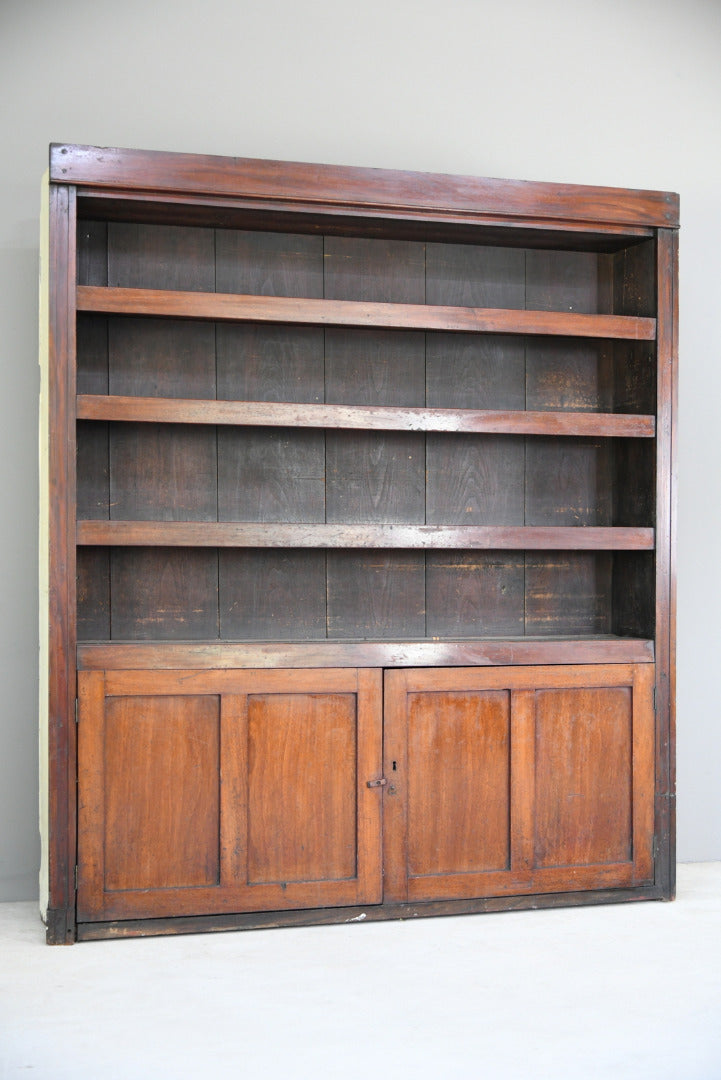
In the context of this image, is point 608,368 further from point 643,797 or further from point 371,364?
point 643,797

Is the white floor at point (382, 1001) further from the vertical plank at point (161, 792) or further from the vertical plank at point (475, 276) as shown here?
the vertical plank at point (475, 276)

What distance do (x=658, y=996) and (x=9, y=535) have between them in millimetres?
2404

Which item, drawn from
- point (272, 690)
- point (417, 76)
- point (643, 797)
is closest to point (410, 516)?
point (272, 690)

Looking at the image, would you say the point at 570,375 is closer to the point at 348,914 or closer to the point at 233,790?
the point at 233,790

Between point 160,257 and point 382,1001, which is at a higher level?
point 160,257

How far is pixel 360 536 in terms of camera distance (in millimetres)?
3217

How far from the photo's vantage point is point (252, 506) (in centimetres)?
343

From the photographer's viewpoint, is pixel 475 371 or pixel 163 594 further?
pixel 475 371

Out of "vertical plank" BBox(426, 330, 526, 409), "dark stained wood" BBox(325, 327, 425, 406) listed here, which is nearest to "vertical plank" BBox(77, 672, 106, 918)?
"dark stained wood" BBox(325, 327, 425, 406)

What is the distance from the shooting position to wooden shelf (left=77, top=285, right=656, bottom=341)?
121 inches

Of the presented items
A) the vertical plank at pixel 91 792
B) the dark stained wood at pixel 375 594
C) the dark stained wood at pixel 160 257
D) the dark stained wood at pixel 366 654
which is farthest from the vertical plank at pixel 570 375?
the vertical plank at pixel 91 792

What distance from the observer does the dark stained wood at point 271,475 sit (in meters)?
3.42

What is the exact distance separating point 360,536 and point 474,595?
1.90ft

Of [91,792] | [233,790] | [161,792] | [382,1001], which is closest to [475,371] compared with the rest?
[233,790]
